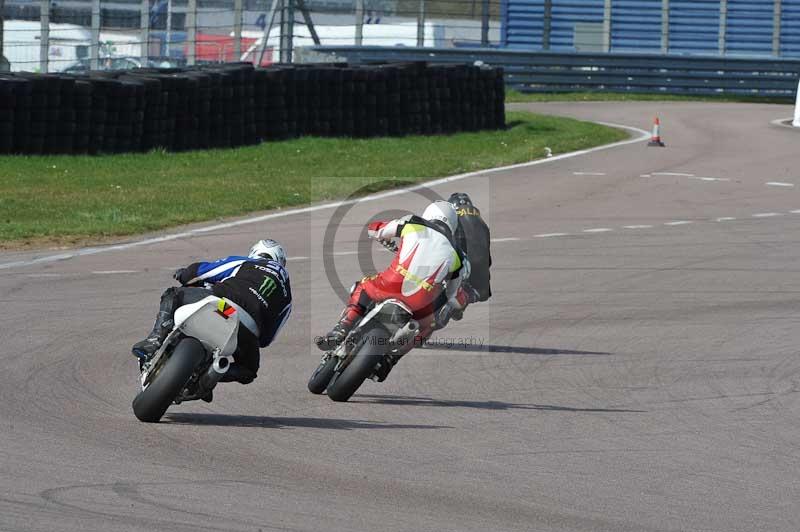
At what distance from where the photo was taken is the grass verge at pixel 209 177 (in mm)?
15797

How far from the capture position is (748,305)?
12.0 m

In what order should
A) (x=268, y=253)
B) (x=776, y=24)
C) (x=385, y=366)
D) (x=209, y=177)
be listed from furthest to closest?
(x=776, y=24), (x=209, y=177), (x=385, y=366), (x=268, y=253)

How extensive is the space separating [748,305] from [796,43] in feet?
91.2

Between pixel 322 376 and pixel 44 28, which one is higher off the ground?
pixel 44 28

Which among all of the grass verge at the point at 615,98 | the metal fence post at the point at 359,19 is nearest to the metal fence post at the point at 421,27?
the metal fence post at the point at 359,19

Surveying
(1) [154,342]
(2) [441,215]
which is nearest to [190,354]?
(1) [154,342]

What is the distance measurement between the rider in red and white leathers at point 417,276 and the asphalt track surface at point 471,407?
0.52 meters

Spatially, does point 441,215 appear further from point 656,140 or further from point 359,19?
point 359,19

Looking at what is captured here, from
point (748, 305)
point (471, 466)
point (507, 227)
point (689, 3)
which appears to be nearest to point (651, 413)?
point (471, 466)

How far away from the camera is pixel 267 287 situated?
7547mm

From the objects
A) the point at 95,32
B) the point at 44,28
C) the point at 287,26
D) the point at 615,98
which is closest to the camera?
the point at 44,28

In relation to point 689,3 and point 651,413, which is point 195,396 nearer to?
point 651,413

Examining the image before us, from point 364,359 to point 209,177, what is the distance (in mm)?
11925

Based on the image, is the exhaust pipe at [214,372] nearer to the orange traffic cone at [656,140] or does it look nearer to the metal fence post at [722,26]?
the orange traffic cone at [656,140]
